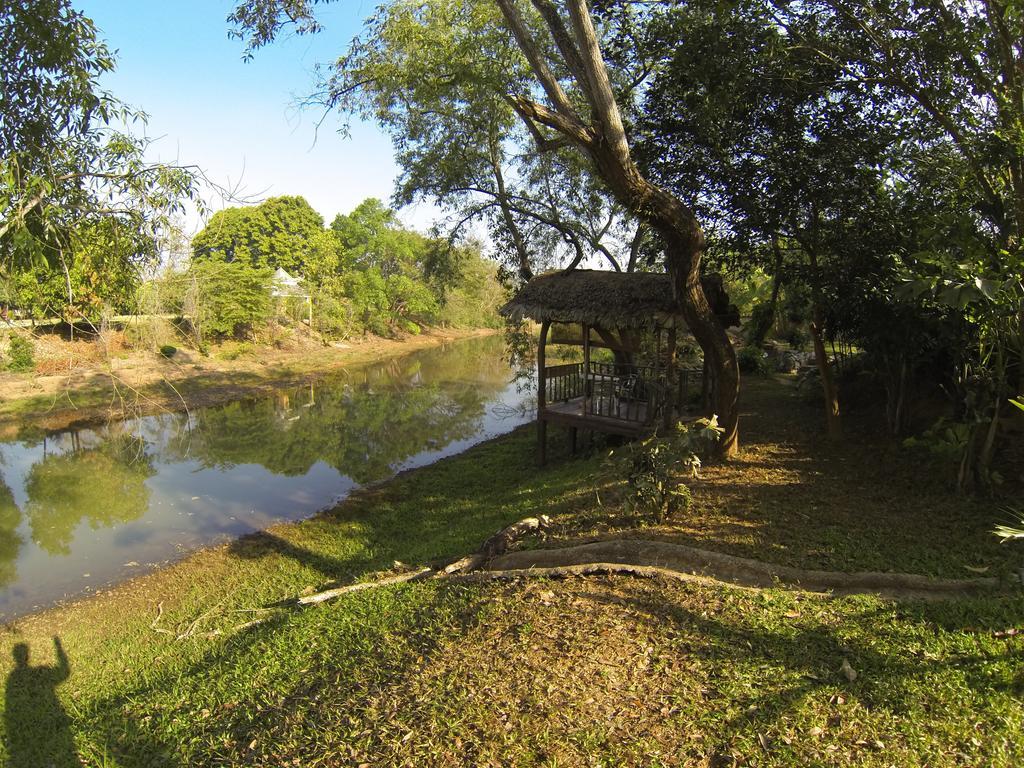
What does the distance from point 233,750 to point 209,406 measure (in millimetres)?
18826

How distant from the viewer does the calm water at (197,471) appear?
9367 millimetres

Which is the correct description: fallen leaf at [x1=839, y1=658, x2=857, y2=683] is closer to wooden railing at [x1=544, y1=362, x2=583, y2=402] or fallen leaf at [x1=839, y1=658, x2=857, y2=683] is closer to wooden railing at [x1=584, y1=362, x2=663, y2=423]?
wooden railing at [x1=584, y1=362, x2=663, y2=423]

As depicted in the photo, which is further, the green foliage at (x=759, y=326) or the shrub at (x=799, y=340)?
the green foliage at (x=759, y=326)

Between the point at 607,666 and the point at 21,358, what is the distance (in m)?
23.2

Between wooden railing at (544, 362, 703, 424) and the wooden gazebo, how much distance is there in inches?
0.6

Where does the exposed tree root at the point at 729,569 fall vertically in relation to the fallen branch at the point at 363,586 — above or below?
above

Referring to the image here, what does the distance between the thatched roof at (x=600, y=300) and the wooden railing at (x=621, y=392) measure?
105 cm

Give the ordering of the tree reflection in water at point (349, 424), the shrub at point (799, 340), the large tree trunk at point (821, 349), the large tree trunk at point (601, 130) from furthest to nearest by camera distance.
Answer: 1. the shrub at point (799, 340)
2. the tree reflection in water at point (349, 424)
3. the large tree trunk at point (821, 349)
4. the large tree trunk at point (601, 130)

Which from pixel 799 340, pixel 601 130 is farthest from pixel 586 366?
pixel 799 340

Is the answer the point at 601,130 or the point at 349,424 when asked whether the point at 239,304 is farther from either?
the point at 601,130

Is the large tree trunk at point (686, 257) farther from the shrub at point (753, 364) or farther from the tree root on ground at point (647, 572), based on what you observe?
the shrub at point (753, 364)

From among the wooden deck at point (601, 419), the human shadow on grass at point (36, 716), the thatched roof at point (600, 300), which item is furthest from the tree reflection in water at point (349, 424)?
the human shadow on grass at point (36, 716)

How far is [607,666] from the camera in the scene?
12.1ft

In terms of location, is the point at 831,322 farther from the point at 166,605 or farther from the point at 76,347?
the point at 76,347
